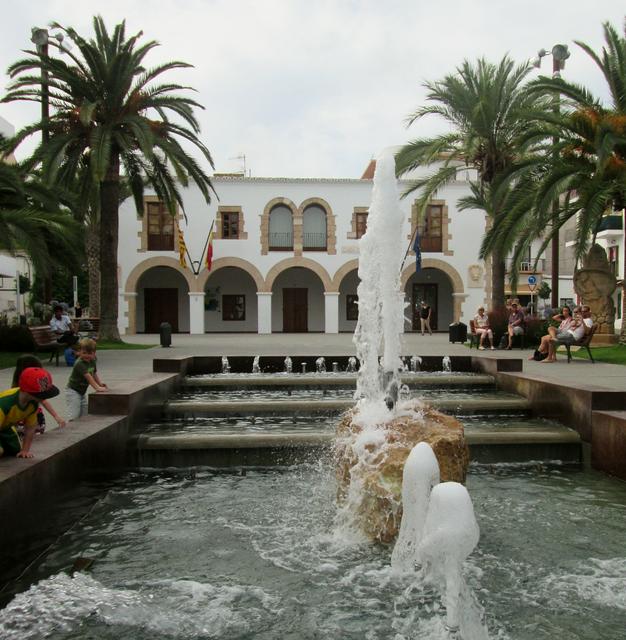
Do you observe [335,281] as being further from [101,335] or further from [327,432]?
[327,432]

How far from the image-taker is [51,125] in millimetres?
17031

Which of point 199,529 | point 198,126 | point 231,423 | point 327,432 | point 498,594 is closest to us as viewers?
point 498,594

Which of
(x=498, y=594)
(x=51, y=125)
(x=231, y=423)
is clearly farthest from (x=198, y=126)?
(x=498, y=594)

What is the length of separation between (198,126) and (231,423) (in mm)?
12599

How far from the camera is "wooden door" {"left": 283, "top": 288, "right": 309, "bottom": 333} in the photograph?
1358 inches

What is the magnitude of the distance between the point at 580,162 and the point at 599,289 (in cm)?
379

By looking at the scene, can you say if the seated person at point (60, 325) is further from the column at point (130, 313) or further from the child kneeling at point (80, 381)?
the column at point (130, 313)

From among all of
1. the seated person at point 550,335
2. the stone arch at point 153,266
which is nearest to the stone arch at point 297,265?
the stone arch at point 153,266

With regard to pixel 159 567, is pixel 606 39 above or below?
above

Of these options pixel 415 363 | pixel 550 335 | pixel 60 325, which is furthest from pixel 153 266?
pixel 550 335

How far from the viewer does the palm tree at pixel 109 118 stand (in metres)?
16.8

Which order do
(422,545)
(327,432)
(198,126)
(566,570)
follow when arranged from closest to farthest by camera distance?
(422,545)
(566,570)
(327,432)
(198,126)

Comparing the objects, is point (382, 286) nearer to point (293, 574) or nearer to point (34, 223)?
point (293, 574)

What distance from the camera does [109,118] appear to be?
17656 millimetres
